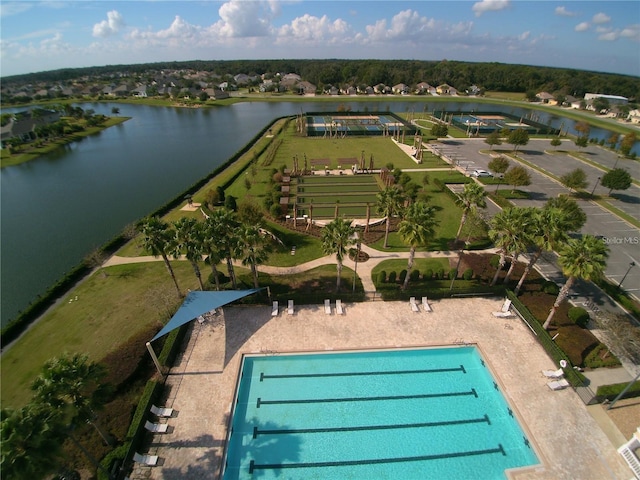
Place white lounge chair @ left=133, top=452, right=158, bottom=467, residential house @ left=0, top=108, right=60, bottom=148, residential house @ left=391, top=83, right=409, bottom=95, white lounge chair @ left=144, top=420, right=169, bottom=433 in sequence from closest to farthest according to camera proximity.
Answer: white lounge chair @ left=133, top=452, right=158, bottom=467
white lounge chair @ left=144, top=420, right=169, bottom=433
residential house @ left=0, top=108, right=60, bottom=148
residential house @ left=391, top=83, right=409, bottom=95

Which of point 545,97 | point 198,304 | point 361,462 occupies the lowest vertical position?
point 361,462

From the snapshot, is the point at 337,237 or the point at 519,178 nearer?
the point at 337,237

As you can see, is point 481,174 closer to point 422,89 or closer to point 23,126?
point 23,126

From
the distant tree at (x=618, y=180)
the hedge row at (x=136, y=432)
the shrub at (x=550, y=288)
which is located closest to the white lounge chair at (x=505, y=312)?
the shrub at (x=550, y=288)

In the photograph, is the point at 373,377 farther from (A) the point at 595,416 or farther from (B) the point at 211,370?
(A) the point at 595,416

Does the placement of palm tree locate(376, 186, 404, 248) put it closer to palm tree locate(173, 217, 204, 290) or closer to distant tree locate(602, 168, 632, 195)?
palm tree locate(173, 217, 204, 290)

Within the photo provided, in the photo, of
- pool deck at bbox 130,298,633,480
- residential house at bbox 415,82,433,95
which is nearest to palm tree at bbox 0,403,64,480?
pool deck at bbox 130,298,633,480

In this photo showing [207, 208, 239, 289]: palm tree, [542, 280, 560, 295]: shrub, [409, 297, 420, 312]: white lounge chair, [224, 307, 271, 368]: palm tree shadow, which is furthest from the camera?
[542, 280, 560, 295]: shrub

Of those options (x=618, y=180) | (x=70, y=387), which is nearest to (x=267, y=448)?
(x=70, y=387)
